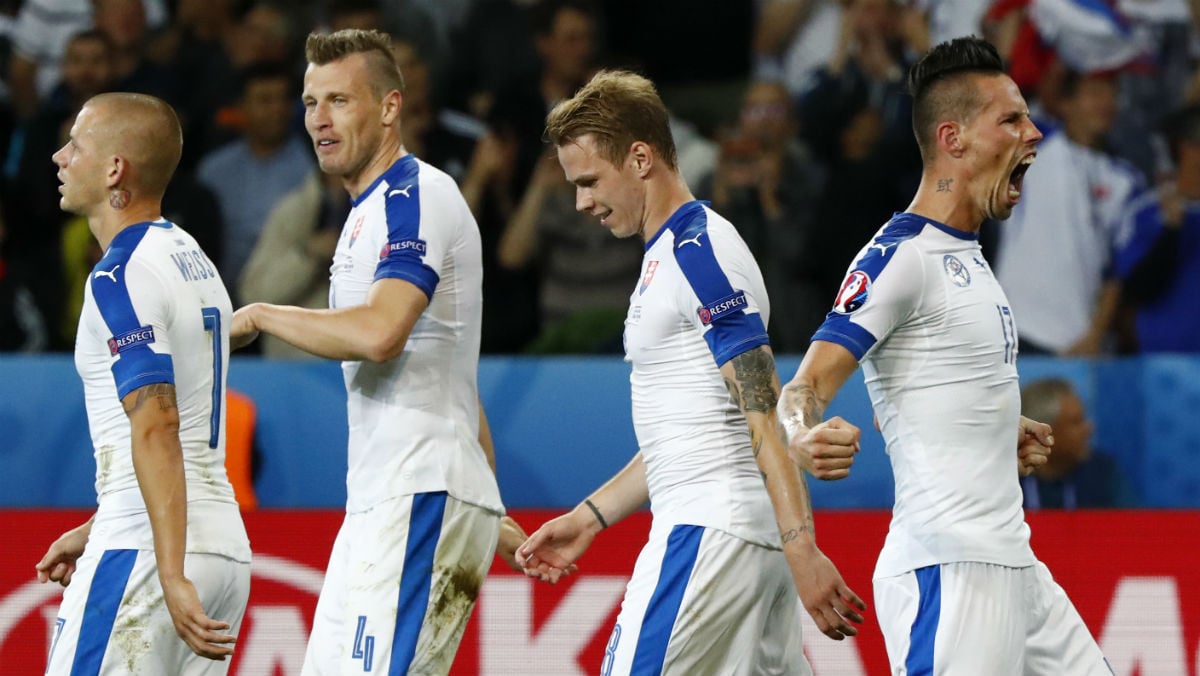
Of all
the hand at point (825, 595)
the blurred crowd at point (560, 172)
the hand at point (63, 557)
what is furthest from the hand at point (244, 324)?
the blurred crowd at point (560, 172)

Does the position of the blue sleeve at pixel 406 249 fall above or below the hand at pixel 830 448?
above

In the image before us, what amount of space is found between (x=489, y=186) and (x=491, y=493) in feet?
15.4

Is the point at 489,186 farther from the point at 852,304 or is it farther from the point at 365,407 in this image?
the point at 852,304

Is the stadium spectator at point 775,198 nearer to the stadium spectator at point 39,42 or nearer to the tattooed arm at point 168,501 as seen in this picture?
the stadium spectator at point 39,42

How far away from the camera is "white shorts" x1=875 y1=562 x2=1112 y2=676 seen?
14.1 ft

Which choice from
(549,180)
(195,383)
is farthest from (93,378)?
(549,180)

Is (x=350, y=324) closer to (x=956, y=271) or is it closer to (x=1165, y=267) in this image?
(x=956, y=271)

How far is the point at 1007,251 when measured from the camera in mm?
9109

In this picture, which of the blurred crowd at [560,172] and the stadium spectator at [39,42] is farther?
the stadium spectator at [39,42]

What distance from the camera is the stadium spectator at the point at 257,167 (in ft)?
31.7

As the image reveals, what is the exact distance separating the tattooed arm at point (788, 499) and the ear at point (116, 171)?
5.78 feet

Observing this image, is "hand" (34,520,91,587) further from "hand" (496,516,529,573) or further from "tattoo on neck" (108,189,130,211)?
"hand" (496,516,529,573)

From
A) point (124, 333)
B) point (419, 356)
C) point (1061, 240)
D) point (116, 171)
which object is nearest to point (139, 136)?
point (116, 171)

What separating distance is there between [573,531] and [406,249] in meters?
0.99
